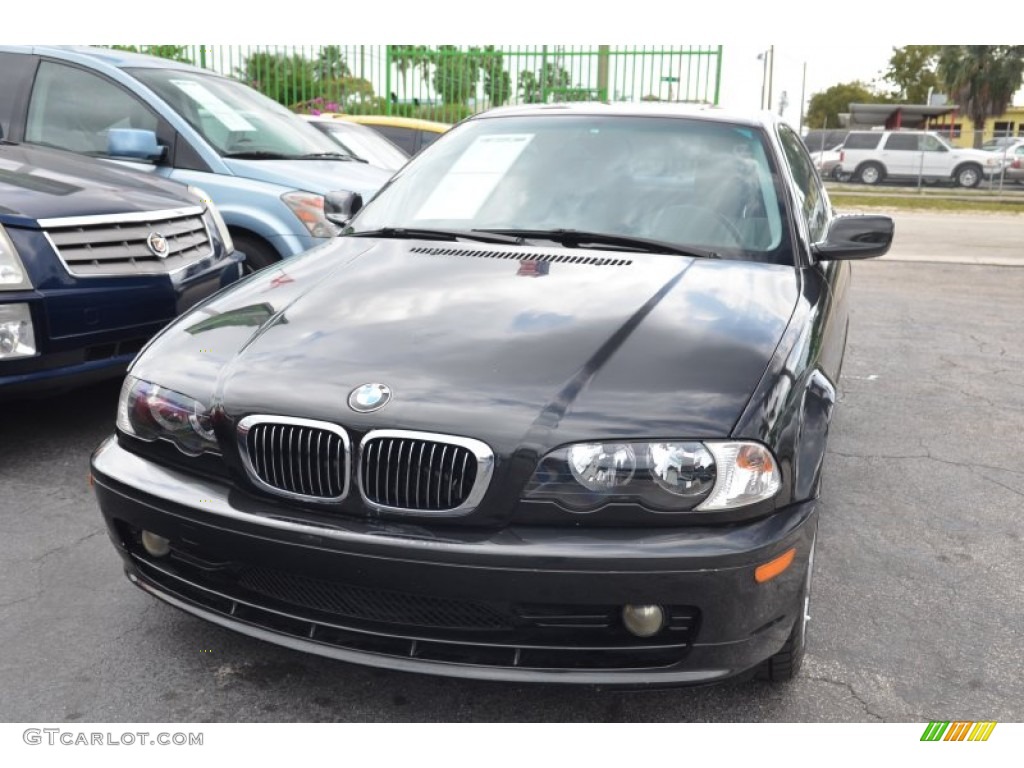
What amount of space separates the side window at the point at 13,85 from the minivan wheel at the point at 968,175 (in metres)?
29.9

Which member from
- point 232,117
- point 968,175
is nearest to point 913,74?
point 968,175

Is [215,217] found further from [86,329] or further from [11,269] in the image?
[11,269]

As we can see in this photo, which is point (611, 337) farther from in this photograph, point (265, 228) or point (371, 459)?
point (265, 228)

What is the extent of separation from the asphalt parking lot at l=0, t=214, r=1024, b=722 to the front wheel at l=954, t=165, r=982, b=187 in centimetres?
2845

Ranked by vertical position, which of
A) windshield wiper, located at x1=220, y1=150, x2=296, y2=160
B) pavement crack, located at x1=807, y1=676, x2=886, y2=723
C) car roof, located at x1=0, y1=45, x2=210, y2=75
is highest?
car roof, located at x1=0, y1=45, x2=210, y2=75

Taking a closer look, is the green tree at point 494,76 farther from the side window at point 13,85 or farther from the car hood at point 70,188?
the car hood at point 70,188

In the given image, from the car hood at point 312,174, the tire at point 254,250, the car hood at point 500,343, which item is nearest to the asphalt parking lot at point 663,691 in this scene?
the car hood at point 500,343

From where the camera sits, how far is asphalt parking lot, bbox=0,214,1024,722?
244 centimetres

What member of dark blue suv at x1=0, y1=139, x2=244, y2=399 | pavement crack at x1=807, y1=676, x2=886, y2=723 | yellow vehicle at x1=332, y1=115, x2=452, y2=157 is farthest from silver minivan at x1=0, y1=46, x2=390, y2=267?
yellow vehicle at x1=332, y1=115, x2=452, y2=157

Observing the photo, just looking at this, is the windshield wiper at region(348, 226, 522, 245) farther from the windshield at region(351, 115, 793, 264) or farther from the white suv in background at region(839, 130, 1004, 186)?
the white suv in background at region(839, 130, 1004, 186)

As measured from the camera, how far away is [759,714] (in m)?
2.43

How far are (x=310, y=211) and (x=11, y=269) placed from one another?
2.08 meters

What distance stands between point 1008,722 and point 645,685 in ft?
3.11

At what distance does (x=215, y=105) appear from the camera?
6.25 metres
